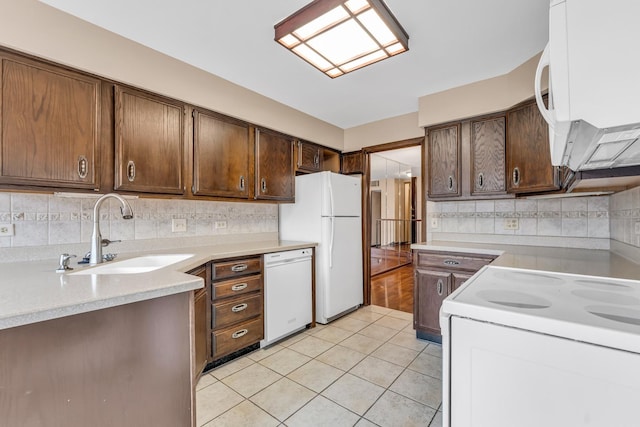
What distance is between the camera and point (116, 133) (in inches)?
73.8

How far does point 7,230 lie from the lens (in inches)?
66.5

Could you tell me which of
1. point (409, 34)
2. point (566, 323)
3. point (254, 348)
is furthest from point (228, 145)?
point (566, 323)

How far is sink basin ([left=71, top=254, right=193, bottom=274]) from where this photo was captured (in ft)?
5.24

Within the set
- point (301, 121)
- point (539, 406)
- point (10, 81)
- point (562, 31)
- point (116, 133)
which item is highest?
point (301, 121)

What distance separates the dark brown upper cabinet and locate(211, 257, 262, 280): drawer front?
1.88 m

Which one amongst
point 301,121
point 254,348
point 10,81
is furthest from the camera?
point 301,121

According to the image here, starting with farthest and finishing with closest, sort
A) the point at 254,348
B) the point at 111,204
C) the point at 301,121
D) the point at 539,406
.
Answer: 1. the point at 301,121
2. the point at 254,348
3. the point at 111,204
4. the point at 539,406

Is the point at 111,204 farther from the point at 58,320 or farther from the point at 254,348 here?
the point at 254,348

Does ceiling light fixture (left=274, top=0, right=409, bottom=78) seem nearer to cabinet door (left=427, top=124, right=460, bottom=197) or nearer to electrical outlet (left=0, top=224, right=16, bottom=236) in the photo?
cabinet door (left=427, top=124, right=460, bottom=197)

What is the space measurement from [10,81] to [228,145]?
4.33ft

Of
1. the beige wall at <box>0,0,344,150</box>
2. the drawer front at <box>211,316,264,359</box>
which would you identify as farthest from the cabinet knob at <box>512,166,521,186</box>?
the drawer front at <box>211,316,264,359</box>

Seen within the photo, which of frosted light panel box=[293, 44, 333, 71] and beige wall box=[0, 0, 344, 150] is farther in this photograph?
frosted light panel box=[293, 44, 333, 71]

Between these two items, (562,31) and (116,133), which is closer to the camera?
(562,31)

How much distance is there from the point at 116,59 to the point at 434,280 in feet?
9.80
